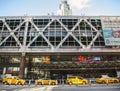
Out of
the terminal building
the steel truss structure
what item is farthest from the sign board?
the steel truss structure

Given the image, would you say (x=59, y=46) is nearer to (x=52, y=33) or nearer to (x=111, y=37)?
(x=52, y=33)

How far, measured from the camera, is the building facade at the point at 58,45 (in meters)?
50.2

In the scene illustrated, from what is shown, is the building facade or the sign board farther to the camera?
the building facade

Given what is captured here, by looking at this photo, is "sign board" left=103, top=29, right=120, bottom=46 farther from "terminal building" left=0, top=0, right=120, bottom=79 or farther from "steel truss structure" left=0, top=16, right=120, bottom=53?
"steel truss structure" left=0, top=16, right=120, bottom=53

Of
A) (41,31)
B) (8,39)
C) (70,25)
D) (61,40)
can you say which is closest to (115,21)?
Answer: (70,25)

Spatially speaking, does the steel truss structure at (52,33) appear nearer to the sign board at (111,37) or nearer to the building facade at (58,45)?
the building facade at (58,45)

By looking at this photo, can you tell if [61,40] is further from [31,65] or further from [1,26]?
[1,26]

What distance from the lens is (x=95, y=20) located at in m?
55.2

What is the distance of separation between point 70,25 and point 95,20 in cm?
799

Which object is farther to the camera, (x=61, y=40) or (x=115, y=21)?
(x=115, y=21)

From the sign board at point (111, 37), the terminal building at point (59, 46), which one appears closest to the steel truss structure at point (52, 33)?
the terminal building at point (59, 46)

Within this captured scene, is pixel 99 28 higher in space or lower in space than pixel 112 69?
higher

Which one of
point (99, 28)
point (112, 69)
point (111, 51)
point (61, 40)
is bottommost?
point (112, 69)

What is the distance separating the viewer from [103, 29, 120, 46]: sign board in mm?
49969
